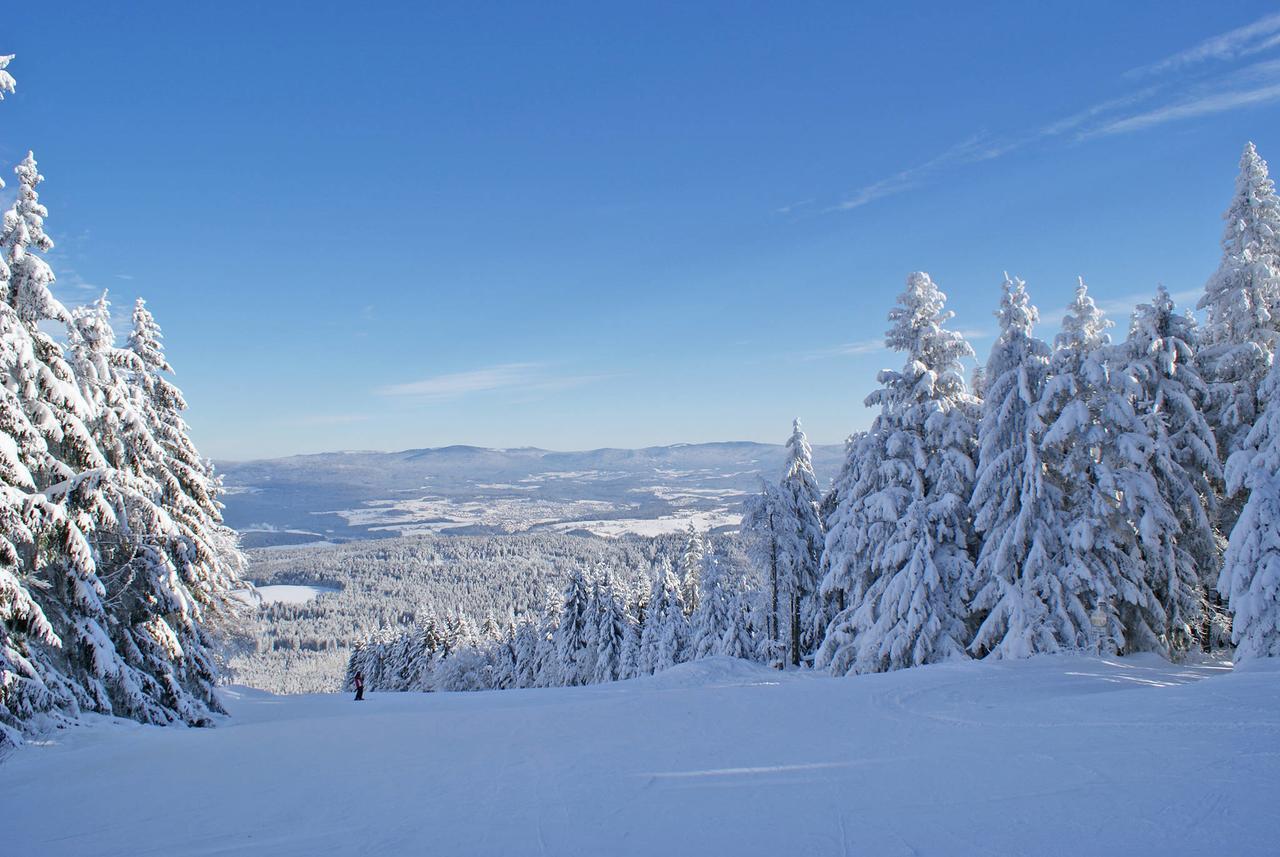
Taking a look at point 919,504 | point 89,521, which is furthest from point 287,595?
point 919,504

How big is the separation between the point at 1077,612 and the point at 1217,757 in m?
11.8

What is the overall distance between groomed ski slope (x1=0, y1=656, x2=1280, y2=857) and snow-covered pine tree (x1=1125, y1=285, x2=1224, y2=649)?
27.3 feet

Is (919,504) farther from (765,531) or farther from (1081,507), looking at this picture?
(765,531)

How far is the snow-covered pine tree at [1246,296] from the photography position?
18.8m

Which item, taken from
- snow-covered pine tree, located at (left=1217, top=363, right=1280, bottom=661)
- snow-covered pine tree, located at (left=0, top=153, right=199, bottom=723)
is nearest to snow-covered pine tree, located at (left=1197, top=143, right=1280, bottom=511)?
snow-covered pine tree, located at (left=1217, top=363, right=1280, bottom=661)

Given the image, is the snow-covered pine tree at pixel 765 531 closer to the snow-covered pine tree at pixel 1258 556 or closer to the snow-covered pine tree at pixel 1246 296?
the snow-covered pine tree at pixel 1246 296

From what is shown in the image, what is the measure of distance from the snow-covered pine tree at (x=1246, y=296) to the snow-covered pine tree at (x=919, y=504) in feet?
21.2

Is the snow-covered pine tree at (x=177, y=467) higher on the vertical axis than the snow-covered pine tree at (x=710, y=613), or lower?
higher

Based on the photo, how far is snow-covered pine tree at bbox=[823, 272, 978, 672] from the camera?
65.6 ft

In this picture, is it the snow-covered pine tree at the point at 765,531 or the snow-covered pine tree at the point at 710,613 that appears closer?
the snow-covered pine tree at the point at 765,531

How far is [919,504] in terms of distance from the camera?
2075 centimetres

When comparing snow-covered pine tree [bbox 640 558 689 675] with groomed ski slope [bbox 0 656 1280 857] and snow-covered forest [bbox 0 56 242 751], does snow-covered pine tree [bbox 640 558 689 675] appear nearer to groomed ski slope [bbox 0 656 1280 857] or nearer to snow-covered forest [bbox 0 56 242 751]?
snow-covered forest [bbox 0 56 242 751]

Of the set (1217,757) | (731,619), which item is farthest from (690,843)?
(731,619)

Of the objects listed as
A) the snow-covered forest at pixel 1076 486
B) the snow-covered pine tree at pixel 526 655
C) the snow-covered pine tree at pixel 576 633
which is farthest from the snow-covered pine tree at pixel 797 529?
the snow-covered pine tree at pixel 526 655
